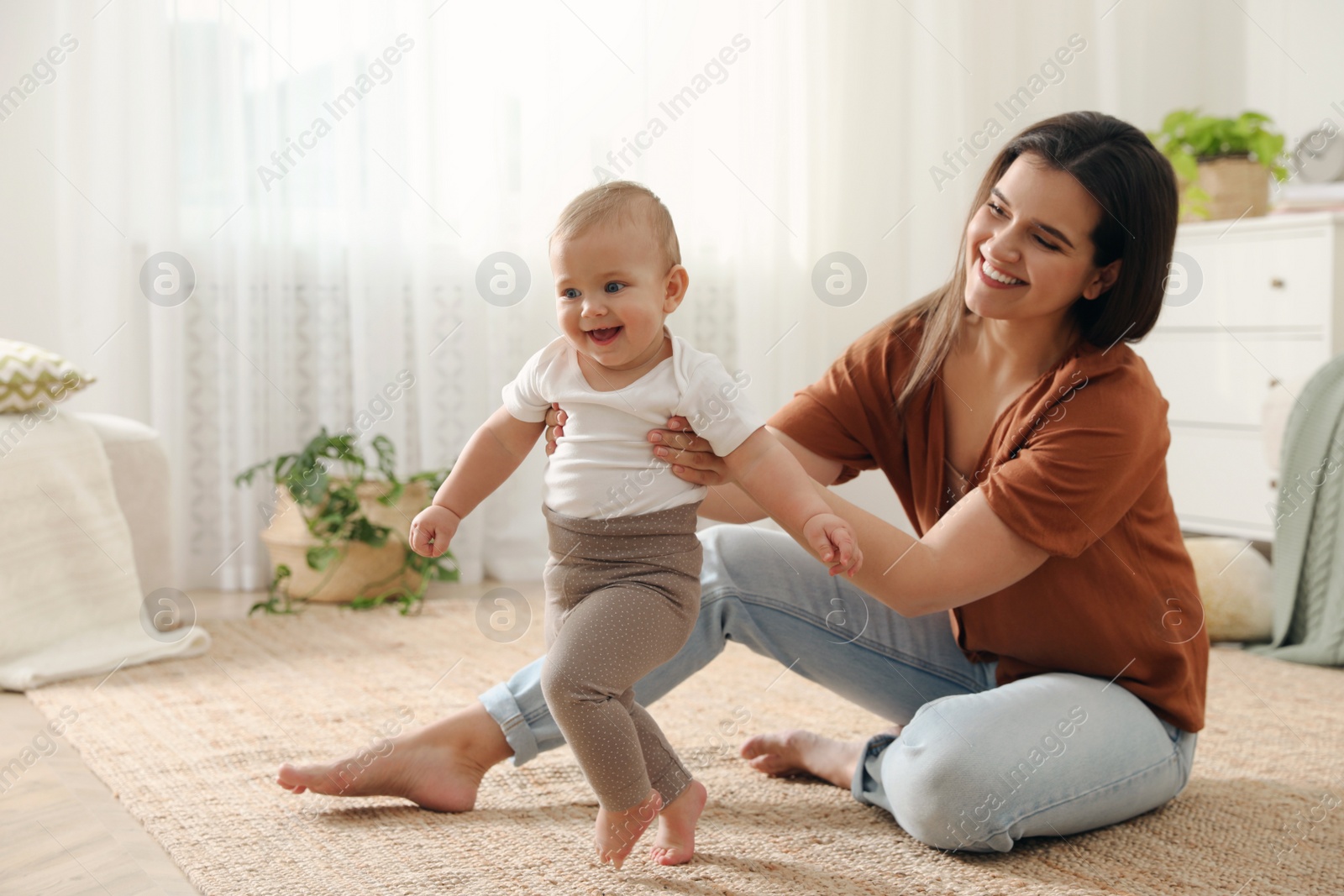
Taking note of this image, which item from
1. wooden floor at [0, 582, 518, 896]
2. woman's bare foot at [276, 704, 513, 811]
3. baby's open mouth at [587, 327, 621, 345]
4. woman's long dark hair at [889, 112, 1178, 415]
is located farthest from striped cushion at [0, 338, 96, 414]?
woman's long dark hair at [889, 112, 1178, 415]

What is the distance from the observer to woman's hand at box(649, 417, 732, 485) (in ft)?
3.64

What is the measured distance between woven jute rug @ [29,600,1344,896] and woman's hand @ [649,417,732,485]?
40 cm

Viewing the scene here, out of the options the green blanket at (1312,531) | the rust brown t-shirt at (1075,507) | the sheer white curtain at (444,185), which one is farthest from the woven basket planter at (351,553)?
the green blanket at (1312,531)

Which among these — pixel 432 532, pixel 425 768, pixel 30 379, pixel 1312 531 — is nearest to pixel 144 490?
pixel 30 379

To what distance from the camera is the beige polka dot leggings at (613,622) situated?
1093 millimetres

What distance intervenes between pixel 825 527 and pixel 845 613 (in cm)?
41

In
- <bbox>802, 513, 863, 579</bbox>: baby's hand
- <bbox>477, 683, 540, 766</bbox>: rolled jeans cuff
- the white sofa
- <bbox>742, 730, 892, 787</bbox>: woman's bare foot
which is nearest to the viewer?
<bbox>802, 513, 863, 579</bbox>: baby's hand

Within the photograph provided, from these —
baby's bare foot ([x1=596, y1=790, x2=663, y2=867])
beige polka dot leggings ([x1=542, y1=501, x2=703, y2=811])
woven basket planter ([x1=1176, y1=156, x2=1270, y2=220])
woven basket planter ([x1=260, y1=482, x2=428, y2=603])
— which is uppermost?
woven basket planter ([x1=1176, y1=156, x2=1270, y2=220])

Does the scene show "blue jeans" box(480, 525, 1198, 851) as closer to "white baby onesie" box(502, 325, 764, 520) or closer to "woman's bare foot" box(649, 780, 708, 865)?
"woman's bare foot" box(649, 780, 708, 865)

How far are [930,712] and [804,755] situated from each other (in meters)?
0.26

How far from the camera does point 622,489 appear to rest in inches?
44.3

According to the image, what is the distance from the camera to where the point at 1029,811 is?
1.25 metres

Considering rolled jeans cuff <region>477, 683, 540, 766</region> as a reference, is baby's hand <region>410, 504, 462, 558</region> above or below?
above

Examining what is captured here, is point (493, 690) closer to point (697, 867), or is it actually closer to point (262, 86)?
point (697, 867)
